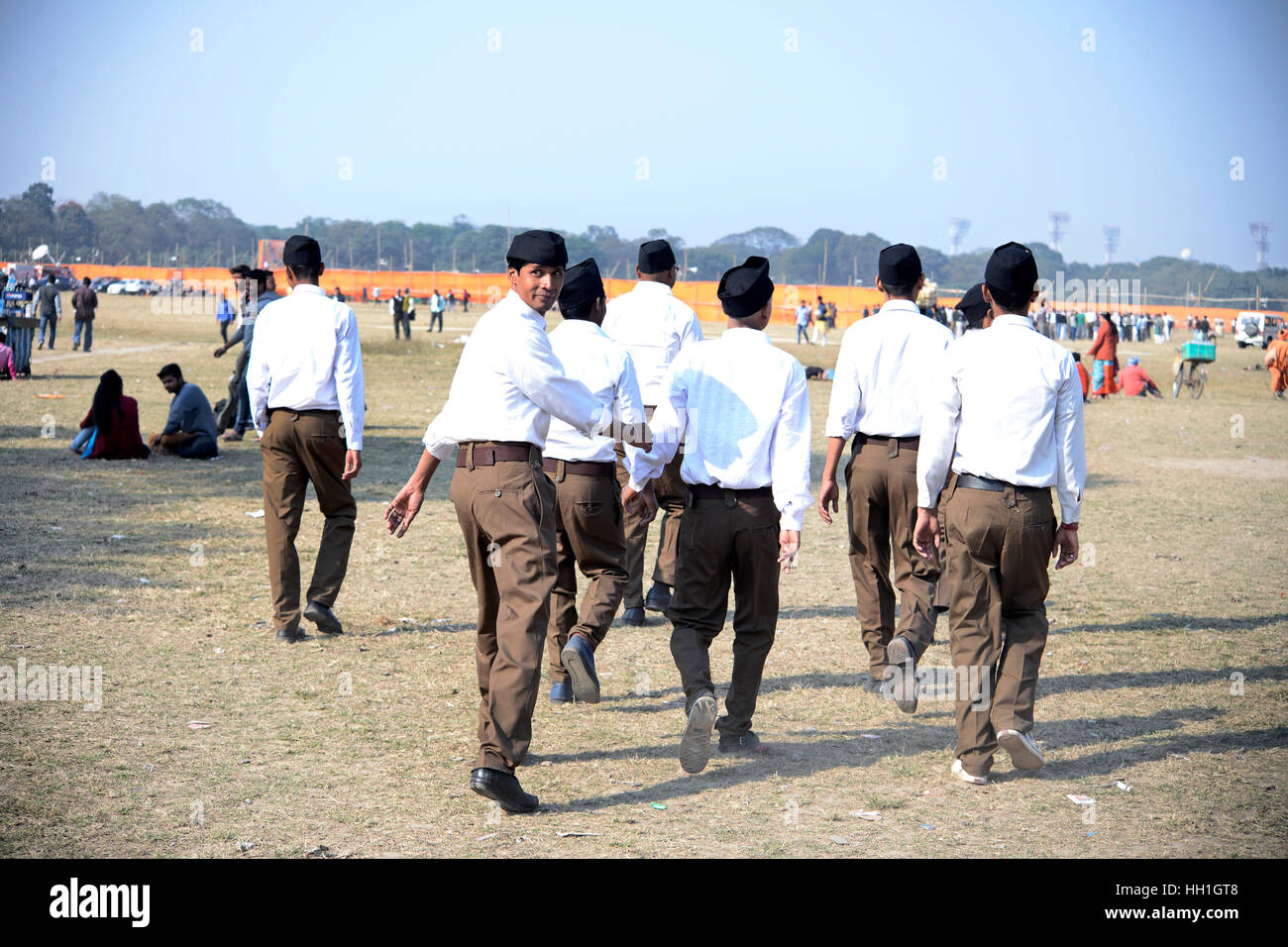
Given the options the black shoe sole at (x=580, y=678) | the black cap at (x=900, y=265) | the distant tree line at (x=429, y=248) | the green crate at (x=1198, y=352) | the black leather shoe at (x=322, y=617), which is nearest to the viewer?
the black shoe sole at (x=580, y=678)

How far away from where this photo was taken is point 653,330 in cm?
759

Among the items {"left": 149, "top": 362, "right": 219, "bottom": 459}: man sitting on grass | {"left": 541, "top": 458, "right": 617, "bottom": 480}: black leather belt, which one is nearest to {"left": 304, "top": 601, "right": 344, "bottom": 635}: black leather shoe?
{"left": 541, "top": 458, "right": 617, "bottom": 480}: black leather belt

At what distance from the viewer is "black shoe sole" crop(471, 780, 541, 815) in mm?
4602

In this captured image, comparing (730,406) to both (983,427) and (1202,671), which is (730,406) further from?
(1202,671)

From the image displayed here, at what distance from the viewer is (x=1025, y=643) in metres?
5.20

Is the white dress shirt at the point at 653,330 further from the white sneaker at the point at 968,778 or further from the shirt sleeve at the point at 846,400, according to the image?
the white sneaker at the point at 968,778

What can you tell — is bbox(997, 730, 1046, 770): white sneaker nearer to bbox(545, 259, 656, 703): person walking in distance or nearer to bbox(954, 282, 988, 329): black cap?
bbox(545, 259, 656, 703): person walking in distance

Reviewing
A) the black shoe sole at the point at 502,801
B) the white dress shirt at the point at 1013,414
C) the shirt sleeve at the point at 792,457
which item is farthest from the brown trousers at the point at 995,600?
the black shoe sole at the point at 502,801

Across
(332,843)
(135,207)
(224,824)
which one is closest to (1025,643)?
(332,843)

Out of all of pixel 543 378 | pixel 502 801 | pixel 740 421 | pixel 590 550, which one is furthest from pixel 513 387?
pixel 502 801

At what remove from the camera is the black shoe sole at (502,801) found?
15.1ft

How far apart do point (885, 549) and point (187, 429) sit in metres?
10.0

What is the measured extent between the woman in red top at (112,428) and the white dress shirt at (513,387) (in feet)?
32.1
